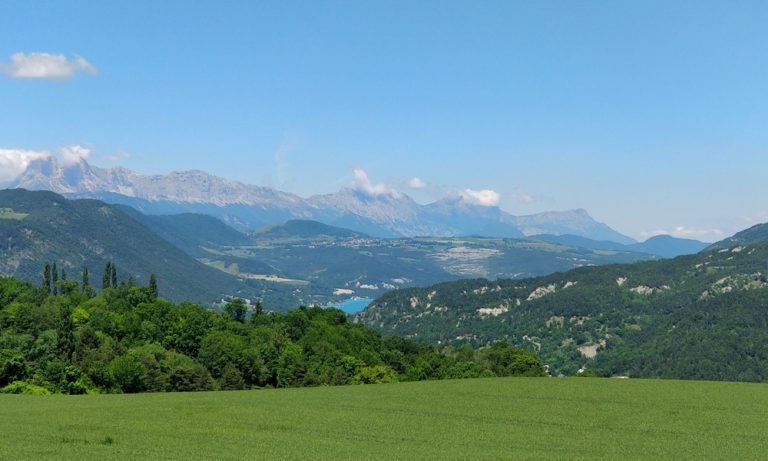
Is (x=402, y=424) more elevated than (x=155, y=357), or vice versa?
(x=402, y=424)

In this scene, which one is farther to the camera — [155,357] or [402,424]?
[155,357]

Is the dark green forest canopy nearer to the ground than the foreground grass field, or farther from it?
nearer to the ground

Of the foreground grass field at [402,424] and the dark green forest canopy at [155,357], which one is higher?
the foreground grass field at [402,424]

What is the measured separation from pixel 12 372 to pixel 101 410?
69.6 m

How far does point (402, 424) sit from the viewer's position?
7106cm

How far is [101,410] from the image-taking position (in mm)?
77312

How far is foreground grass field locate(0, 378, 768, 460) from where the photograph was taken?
56375 millimetres

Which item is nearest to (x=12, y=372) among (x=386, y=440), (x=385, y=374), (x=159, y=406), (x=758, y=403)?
(x=159, y=406)

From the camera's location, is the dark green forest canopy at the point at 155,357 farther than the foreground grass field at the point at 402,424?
Yes

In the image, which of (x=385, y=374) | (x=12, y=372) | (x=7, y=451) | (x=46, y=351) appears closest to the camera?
(x=7, y=451)

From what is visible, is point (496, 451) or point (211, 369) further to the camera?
point (211, 369)

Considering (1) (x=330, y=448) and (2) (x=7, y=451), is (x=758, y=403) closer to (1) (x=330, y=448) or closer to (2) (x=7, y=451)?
(1) (x=330, y=448)

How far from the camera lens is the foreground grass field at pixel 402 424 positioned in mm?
56375

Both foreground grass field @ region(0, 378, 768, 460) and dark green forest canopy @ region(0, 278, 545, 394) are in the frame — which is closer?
foreground grass field @ region(0, 378, 768, 460)
